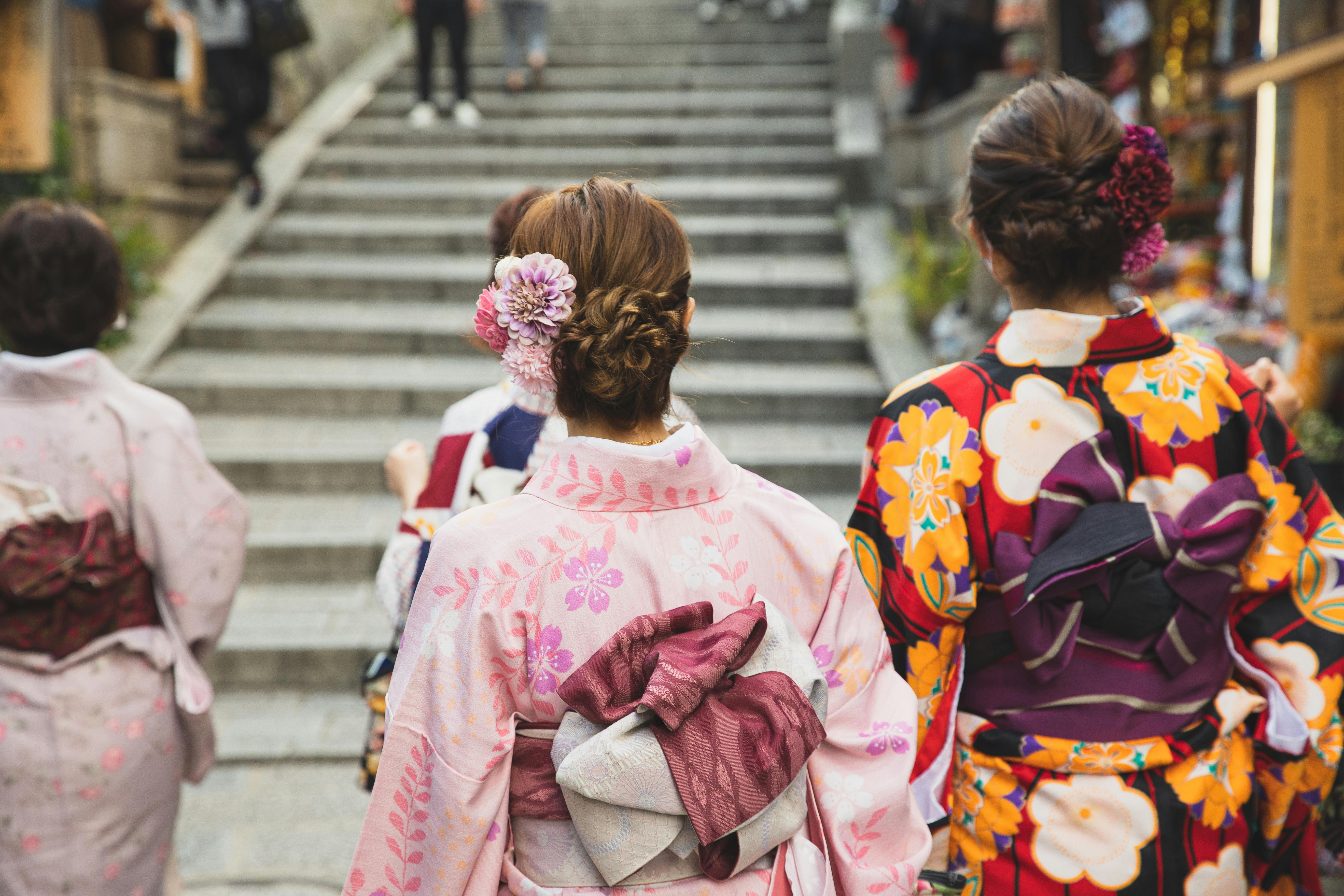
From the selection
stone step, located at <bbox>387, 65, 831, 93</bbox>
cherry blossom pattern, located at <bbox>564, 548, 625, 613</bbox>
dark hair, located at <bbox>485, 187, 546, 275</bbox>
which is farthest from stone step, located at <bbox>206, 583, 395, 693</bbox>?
stone step, located at <bbox>387, 65, 831, 93</bbox>

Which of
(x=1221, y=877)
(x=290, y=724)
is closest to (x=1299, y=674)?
(x=1221, y=877)

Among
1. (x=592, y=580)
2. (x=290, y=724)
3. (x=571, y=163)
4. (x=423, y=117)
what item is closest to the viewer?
(x=592, y=580)

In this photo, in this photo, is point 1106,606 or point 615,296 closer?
point 615,296

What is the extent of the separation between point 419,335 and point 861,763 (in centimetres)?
524

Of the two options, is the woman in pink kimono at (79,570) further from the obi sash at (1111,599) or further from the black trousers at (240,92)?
the black trousers at (240,92)

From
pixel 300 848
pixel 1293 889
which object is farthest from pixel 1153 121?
Result: pixel 300 848

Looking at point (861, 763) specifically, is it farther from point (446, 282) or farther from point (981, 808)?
point (446, 282)

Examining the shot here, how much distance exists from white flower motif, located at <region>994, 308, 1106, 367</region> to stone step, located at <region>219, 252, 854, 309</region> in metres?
4.76

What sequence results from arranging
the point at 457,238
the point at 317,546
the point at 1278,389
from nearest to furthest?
the point at 1278,389 → the point at 317,546 → the point at 457,238

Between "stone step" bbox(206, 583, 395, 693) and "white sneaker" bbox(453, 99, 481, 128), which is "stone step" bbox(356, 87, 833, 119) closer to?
"white sneaker" bbox(453, 99, 481, 128)

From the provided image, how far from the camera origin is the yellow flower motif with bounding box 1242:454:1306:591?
188cm

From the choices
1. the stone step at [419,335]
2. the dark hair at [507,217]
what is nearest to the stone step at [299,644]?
the stone step at [419,335]

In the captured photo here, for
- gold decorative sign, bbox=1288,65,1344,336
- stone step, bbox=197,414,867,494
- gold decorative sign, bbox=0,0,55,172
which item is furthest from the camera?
gold decorative sign, bbox=0,0,55,172

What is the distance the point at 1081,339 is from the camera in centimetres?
184
